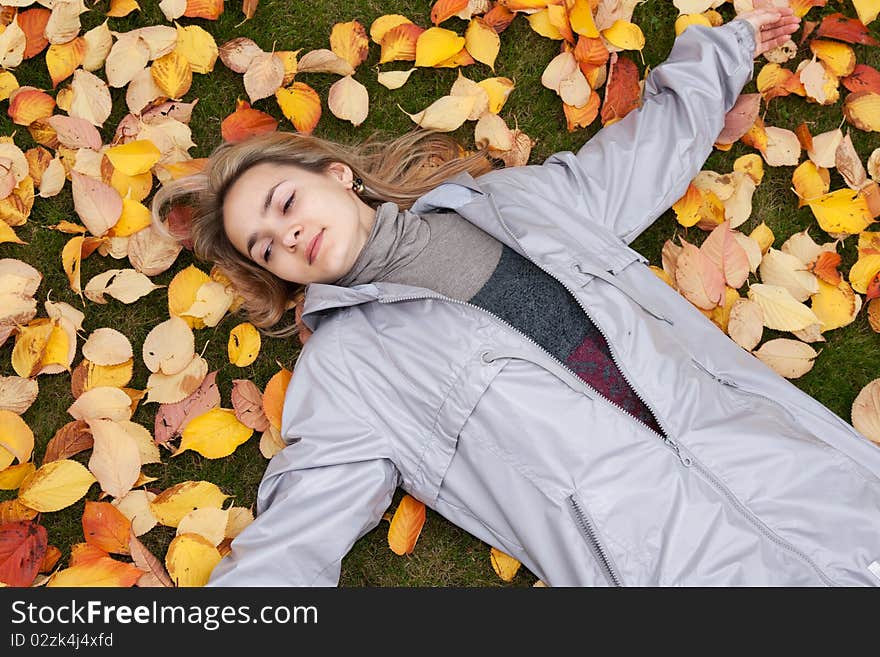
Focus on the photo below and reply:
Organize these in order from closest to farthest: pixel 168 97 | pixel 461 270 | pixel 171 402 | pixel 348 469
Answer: pixel 348 469
pixel 461 270
pixel 171 402
pixel 168 97

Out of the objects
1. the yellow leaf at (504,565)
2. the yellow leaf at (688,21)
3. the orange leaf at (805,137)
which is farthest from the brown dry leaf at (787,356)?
the yellow leaf at (688,21)

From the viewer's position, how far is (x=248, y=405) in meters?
2.50

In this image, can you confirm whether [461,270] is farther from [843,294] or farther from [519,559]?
[843,294]

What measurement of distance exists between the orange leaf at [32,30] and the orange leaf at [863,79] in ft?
8.35

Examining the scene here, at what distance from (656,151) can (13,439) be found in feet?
6.54

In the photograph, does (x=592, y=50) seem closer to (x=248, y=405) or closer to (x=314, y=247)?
(x=314, y=247)

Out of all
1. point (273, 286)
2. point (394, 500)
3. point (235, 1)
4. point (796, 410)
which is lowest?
point (394, 500)

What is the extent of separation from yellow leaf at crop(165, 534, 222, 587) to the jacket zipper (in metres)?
0.96

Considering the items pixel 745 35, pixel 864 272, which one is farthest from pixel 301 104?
pixel 864 272

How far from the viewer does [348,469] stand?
2164 millimetres

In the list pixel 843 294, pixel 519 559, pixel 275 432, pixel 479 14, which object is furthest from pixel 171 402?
pixel 843 294

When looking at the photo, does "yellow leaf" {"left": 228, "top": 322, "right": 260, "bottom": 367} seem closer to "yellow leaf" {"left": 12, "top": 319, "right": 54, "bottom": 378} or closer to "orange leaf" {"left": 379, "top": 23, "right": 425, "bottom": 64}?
"yellow leaf" {"left": 12, "top": 319, "right": 54, "bottom": 378}

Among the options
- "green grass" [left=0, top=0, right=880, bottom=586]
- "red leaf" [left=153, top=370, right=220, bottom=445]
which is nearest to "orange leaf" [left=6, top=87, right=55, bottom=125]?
"green grass" [left=0, top=0, right=880, bottom=586]

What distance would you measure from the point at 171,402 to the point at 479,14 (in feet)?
5.09
